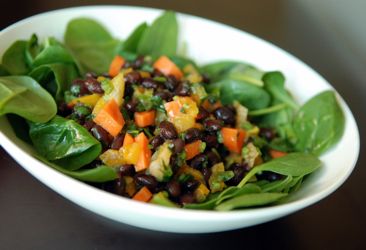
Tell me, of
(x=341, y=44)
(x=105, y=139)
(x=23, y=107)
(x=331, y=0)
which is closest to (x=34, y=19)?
(x=23, y=107)

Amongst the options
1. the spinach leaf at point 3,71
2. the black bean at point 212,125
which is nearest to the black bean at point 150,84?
the black bean at point 212,125

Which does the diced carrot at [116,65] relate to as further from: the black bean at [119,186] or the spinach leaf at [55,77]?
the black bean at [119,186]

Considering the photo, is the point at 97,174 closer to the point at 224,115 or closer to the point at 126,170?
the point at 126,170

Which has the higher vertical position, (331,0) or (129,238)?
(331,0)

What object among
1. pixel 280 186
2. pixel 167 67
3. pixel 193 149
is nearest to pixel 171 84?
pixel 167 67

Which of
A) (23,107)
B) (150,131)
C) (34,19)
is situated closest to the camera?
(23,107)

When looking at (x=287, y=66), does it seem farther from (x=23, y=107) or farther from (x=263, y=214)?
(x=23, y=107)

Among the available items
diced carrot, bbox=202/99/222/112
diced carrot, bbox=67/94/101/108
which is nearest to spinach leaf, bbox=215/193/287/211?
diced carrot, bbox=202/99/222/112
